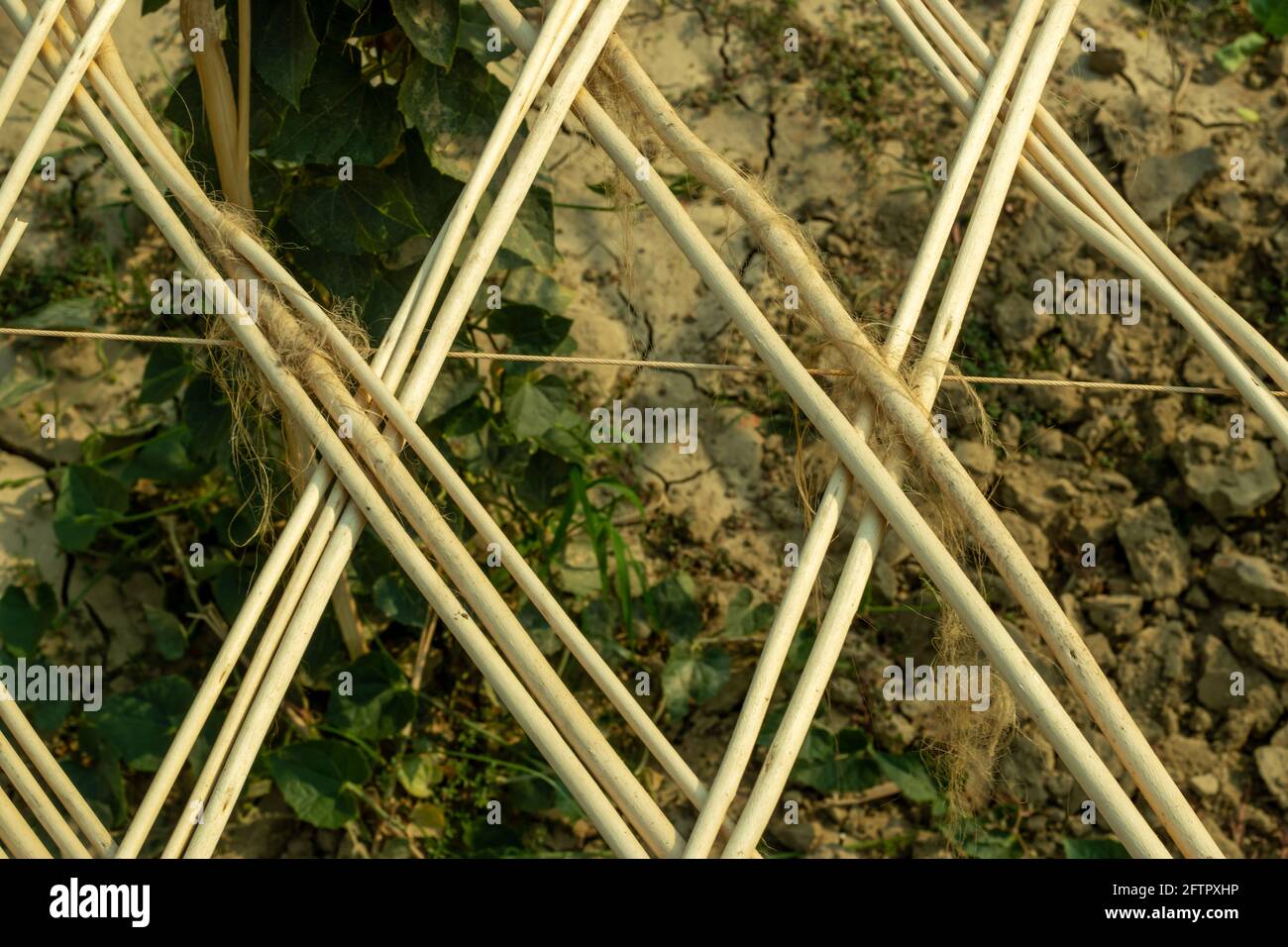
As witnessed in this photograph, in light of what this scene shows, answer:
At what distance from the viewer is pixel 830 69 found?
217 cm

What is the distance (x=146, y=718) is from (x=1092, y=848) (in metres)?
1.18

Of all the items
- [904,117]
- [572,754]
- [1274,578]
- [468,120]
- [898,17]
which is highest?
[904,117]

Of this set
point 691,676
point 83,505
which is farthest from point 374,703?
point 83,505

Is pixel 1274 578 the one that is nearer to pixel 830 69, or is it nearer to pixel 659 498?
pixel 659 498

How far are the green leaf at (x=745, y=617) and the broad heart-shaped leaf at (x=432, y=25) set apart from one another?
0.85 meters

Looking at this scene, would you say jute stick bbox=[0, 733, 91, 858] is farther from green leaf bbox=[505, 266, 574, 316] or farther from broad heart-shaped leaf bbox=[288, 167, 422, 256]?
green leaf bbox=[505, 266, 574, 316]

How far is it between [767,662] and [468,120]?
0.68 meters

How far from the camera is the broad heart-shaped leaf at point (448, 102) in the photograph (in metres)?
1.18

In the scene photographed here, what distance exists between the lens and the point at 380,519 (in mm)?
822

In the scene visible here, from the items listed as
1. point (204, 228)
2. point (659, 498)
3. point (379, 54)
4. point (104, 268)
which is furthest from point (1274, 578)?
point (104, 268)

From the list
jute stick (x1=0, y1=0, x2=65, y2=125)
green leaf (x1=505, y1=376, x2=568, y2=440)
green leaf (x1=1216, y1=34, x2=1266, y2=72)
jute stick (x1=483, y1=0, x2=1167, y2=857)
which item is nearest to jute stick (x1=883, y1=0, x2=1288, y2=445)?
jute stick (x1=483, y1=0, x2=1167, y2=857)

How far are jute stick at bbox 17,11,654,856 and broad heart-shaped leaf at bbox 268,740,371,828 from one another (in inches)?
28.4

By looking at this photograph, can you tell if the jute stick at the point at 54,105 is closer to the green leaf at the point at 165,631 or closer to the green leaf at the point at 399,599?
the green leaf at the point at 399,599

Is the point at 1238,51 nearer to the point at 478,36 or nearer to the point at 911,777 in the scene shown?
the point at 911,777
